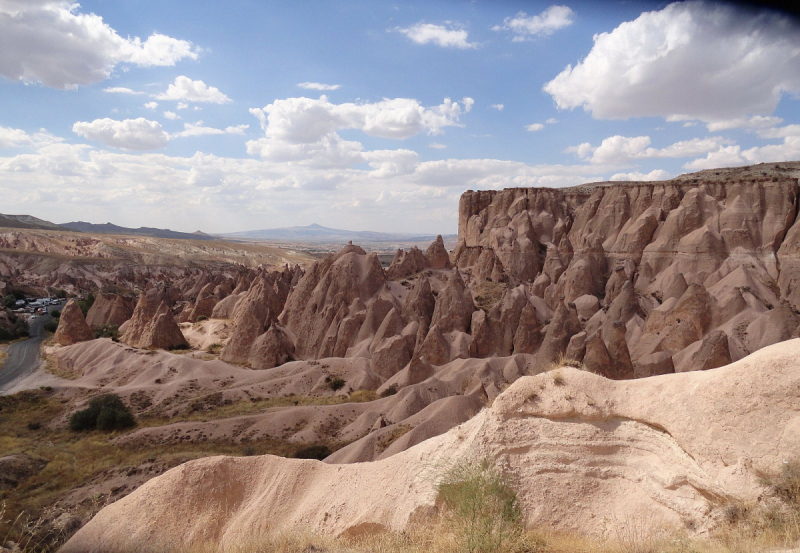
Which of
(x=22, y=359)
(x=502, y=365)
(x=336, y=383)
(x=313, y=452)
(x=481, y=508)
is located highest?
(x=481, y=508)

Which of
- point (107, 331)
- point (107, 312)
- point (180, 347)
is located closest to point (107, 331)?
point (107, 331)

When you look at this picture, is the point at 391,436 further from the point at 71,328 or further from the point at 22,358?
the point at 22,358

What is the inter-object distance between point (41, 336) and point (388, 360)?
40.1 meters

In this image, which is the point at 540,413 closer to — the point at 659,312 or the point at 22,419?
the point at 659,312

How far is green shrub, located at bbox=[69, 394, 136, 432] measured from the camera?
24.3 m

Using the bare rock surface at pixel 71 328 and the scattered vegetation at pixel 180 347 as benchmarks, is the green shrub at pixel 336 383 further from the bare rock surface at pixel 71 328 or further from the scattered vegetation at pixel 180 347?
the bare rock surface at pixel 71 328

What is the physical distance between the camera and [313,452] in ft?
65.6

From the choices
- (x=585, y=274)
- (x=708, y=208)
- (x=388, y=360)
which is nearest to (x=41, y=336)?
(x=388, y=360)

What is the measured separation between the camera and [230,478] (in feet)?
36.0

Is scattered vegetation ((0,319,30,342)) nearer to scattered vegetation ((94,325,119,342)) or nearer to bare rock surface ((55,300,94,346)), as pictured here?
bare rock surface ((55,300,94,346))

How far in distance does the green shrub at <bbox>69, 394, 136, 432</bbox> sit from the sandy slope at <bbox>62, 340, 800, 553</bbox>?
628 inches

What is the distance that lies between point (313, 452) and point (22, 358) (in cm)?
3464

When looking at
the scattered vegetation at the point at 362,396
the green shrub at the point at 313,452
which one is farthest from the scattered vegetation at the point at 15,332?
the green shrub at the point at 313,452

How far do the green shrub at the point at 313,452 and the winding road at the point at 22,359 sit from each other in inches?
974
